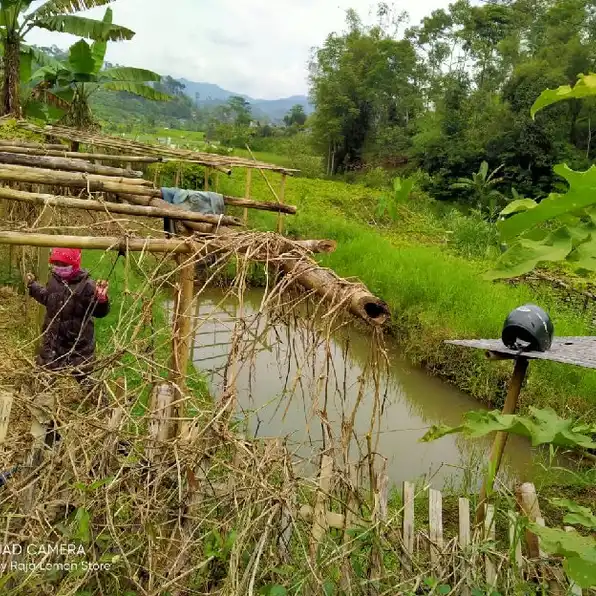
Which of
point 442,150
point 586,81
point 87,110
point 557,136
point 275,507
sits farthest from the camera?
point 442,150

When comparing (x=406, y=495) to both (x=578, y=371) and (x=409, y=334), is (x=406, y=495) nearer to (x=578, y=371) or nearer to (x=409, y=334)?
(x=578, y=371)

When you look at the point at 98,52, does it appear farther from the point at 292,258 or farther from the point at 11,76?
the point at 292,258

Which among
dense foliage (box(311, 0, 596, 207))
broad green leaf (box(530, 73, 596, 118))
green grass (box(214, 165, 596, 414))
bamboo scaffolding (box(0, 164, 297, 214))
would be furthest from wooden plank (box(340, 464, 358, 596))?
dense foliage (box(311, 0, 596, 207))

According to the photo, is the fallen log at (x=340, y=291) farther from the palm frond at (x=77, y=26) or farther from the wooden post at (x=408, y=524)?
the palm frond at (x=77, y=26)

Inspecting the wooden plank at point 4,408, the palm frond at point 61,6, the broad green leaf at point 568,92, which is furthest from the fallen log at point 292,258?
the palm frond at point 61,6

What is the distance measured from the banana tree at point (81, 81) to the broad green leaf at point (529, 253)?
10686mm

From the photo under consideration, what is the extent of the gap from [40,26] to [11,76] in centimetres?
96

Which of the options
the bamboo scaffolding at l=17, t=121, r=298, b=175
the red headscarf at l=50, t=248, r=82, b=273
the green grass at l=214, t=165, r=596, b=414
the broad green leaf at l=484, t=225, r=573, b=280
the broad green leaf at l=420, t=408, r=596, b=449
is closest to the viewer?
the broad green leaf at l=484, t=225, r=573, b=280

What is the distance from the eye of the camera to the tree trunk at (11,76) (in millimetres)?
9665

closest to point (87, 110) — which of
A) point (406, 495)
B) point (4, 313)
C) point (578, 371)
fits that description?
point (4, 313)

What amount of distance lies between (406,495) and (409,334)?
5068 mm

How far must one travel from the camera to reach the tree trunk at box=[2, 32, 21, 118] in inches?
381

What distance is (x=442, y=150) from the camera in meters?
19.6

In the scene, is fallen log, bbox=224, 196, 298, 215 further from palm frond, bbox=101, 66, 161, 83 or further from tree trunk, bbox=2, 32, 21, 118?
palm frond, bbox=101, 66, 161, 83
